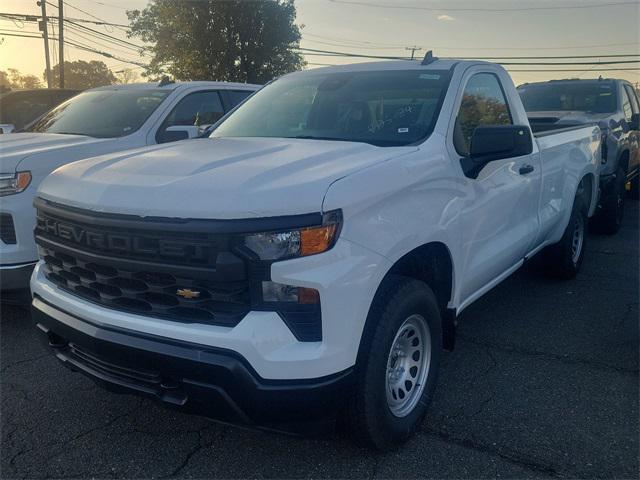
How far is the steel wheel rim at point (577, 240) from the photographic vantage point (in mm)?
5523

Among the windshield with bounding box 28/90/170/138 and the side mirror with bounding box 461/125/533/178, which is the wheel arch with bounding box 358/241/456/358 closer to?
the side mirror with bounding box 461/125/533/178

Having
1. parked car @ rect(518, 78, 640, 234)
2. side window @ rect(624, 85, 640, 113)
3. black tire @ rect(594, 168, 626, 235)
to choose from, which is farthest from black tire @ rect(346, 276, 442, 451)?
side window @ rect(624, 85, 640, 113)

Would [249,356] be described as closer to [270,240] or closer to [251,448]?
[270,240]

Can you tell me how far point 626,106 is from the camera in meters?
8.91

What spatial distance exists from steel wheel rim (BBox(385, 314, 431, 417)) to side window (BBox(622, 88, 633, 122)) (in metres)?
7.17

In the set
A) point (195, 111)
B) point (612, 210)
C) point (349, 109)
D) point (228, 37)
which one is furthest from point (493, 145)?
point (228, 37)

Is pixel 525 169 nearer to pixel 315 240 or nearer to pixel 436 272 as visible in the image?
pixel 436 272

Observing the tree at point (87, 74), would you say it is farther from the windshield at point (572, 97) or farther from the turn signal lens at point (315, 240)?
the turn signal lens at point (315, 240)

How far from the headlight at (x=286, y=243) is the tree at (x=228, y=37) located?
24873 mm

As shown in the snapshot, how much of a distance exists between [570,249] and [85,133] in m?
4.69

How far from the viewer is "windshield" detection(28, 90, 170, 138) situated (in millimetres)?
5605

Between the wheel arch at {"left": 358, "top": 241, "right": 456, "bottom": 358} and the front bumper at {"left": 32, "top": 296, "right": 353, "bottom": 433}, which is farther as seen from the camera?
the wheel arch at {"left": 358, "top": 241, "right": 456, "bottom": 358}

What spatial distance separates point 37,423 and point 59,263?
3.11 feet

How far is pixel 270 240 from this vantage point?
2238 millimetres
